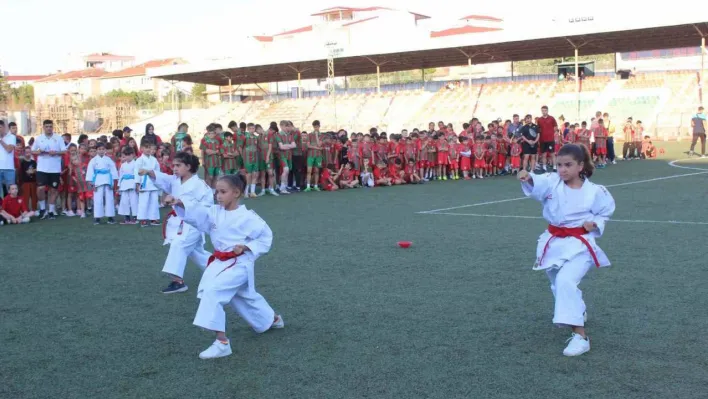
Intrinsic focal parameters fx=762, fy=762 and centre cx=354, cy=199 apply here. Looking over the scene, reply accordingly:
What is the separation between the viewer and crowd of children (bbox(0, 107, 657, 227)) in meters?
13.6

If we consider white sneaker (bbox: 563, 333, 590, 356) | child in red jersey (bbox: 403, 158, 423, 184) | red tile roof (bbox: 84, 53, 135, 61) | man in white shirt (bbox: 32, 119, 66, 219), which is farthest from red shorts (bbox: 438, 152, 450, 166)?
red tile roof (bbox: 84, 53, 135, 61)

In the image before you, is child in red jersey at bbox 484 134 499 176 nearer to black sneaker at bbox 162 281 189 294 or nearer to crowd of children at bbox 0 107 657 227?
crowd of children at bbox 0 107 657 227

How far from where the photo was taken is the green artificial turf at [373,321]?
4.64m

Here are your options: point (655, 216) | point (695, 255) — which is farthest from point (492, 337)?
point (655, 216)

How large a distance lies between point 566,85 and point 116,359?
44728 mm

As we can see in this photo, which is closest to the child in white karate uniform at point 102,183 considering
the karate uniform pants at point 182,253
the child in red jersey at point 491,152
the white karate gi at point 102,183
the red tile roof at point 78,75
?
the white karate gi at point 102,183

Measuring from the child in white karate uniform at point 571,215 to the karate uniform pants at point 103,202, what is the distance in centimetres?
982

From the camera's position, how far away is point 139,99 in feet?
276

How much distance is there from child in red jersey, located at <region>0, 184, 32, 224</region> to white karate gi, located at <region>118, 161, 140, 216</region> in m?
1.84

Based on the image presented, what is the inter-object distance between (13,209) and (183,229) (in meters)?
7.57

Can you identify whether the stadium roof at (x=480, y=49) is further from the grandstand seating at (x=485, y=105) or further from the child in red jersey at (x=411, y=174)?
the child in red jersey at (x=411, y=174)

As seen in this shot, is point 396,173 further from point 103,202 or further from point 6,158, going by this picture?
point 6,158

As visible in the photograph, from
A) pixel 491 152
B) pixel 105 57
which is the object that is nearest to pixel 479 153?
pixel 491 152

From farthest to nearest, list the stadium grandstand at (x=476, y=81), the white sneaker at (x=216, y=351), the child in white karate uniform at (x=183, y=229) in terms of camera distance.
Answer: the stadium grandstand at (x=476, y=81)
the child in white karate uniform at (x=183, y=229)
the white sneaker at (x=216, y=351)
